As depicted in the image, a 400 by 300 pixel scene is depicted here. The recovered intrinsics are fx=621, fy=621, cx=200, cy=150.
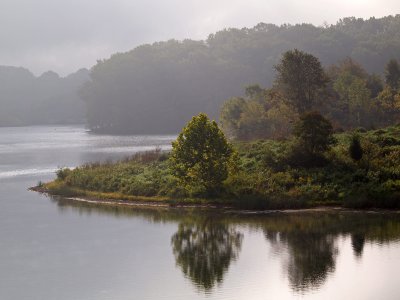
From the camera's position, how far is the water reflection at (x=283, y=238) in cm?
3778

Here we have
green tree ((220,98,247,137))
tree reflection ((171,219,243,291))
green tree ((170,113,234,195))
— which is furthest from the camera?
green tree ((220,98,247,137))

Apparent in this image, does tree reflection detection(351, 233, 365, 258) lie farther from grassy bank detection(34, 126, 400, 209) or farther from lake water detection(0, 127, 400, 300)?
grassy bank detection(34, 126, 400, 209)

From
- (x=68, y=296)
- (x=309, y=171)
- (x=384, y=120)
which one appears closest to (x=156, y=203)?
(x=309, y=171)

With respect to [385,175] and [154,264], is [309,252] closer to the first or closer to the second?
[154,264]

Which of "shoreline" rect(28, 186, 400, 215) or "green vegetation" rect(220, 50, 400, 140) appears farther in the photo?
"green vegetation" rect(220, 50, 400, 140)

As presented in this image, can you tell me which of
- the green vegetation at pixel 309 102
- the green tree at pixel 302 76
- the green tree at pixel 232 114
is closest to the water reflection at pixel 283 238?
the green vegetation at pixel 309 102

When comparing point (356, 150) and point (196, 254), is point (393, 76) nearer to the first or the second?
point (356, 150)

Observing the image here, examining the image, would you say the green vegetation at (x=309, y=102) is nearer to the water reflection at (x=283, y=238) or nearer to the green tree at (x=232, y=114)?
the green tree at (x=232, y=114)

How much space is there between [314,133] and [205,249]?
22328 mm

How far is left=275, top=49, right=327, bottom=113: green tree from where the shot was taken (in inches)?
3816

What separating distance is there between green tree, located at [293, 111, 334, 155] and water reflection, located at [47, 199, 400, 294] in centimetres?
1070

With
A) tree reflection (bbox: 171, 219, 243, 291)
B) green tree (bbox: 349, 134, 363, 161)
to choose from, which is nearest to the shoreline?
tree reflection (bbox: 171, 219, 243, 291)

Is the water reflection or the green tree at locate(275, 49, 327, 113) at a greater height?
the green tree at locate(275, 49, 327, 113)

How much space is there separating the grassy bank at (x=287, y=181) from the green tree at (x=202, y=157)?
1.27 m
